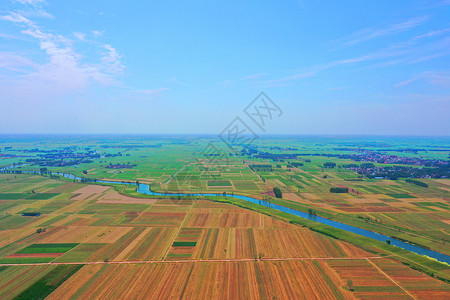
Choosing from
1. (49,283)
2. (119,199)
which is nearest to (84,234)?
(49,283)

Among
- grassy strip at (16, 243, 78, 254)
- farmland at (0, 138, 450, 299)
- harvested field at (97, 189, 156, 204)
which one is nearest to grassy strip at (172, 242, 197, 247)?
farmland at (0, 138, 450, 299)

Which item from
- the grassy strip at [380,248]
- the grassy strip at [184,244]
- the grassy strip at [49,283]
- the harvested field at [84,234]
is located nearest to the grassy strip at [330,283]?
the grassy strip at [380,248]

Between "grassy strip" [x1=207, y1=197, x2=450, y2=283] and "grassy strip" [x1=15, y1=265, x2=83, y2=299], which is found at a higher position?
"grassy strip" [x1=15, y1=265, x2=83, y2=299]

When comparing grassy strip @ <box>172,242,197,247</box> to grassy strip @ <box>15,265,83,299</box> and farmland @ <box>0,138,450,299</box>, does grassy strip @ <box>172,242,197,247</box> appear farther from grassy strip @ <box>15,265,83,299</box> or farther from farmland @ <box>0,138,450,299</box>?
grassy strip @ <box>15,265,83,299</box>

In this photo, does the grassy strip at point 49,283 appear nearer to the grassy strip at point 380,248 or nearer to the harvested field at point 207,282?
the harvested field at point 207,282

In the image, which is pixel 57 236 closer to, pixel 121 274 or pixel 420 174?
pixel 121 274
